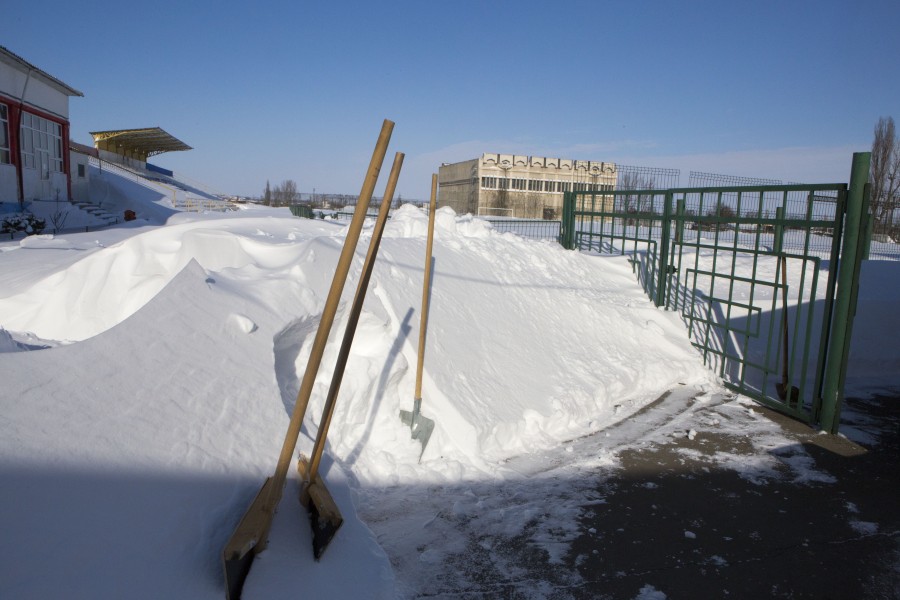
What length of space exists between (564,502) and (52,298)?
5.34m

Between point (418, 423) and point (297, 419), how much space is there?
6.90 feet

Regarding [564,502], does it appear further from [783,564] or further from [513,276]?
[513,276]

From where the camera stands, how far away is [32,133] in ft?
69.3

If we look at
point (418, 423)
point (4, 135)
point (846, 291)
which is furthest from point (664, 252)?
point (4, 135)

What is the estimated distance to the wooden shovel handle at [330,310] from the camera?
2.77 metres

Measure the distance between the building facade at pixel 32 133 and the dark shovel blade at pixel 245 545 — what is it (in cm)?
2112

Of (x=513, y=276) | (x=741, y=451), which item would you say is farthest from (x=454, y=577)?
(x=513, y=276)

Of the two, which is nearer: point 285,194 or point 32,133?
point 32,133

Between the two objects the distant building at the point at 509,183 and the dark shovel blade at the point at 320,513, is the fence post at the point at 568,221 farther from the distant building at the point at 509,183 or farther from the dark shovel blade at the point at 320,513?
the distant building at the point at 509,183

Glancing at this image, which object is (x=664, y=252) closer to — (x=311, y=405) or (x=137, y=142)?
(x=311, y=405)

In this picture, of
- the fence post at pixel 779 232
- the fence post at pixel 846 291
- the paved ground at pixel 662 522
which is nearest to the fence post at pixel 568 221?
the fence post at pixel 779 232

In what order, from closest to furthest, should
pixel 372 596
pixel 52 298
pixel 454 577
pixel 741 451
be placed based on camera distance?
pixel 372 596 < pixel 454 577 < pixel 741 451 < pixel 52 298

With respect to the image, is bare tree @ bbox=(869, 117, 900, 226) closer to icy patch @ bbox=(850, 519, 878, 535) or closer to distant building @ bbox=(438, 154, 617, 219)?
distant building @ bbox=(438, 154, 617, 219)

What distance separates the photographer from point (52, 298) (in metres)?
6.18
